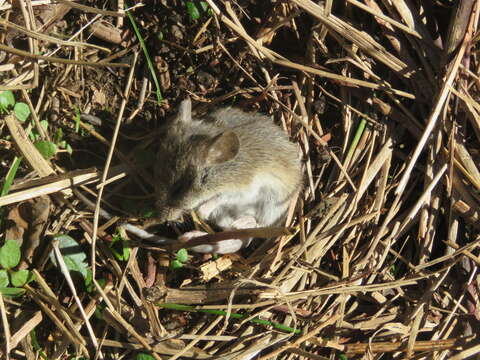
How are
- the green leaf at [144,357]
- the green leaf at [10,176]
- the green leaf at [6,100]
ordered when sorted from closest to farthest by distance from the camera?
the green leaf at [10,176], the green leaf at [6,100], the green leaf at [144,357]

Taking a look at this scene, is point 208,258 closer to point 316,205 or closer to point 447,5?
point 316,205

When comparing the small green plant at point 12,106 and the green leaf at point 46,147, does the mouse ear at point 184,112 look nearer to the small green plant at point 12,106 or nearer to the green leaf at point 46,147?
the green leaf at point 46,147

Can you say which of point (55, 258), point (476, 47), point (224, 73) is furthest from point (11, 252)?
point (476, 47)

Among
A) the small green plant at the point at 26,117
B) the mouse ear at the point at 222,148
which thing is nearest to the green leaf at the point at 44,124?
the small green plant at the point at 26,117

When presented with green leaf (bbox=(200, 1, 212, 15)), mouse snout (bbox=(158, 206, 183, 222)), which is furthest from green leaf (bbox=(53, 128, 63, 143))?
green leaf (bbox=(200, 1, 212, 15))

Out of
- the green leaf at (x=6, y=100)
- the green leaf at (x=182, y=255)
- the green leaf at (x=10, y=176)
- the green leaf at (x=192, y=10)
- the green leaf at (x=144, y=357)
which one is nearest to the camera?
the green leaf at (x=10, y=176)
